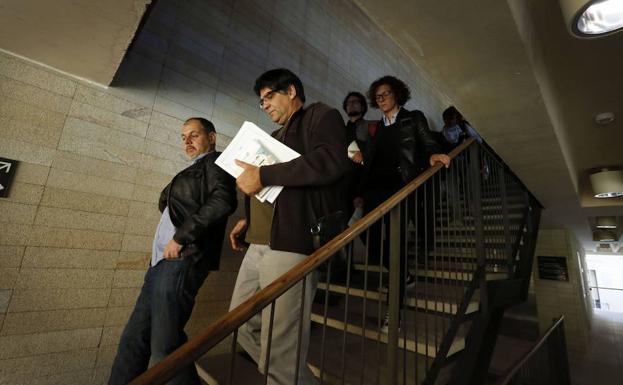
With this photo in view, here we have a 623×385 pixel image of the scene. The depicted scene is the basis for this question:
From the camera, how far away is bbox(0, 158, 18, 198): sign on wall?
1.50 m

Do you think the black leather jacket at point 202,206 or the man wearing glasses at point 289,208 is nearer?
the man wearing glasses at point 289,208

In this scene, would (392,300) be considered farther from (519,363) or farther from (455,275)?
(519,363)

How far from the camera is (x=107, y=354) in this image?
66.3 inches

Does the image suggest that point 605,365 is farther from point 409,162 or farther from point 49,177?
point 49,177

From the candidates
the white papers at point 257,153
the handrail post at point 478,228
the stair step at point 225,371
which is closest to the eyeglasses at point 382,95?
the handrail post at point 478,228

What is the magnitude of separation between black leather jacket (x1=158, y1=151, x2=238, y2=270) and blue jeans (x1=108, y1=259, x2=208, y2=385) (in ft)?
0.34

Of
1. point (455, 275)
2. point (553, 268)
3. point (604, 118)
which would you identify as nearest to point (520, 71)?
point (455, 275)

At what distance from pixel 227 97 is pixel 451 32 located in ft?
5.74

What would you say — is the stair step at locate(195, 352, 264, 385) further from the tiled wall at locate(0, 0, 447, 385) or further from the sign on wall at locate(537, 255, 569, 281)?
the sign on wall at locate(537, 255, 569, 281)

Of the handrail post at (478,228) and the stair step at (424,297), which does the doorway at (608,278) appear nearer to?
the handrail post at (478,228)

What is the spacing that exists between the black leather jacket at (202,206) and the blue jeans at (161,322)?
0.10 meters

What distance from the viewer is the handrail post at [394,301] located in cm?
116

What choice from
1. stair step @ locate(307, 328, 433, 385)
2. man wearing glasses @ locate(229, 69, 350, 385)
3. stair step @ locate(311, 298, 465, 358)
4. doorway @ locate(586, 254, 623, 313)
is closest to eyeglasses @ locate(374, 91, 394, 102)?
man wearing glasses @ locate(229, 69, 350, 385)

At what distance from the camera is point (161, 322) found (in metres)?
1.29
